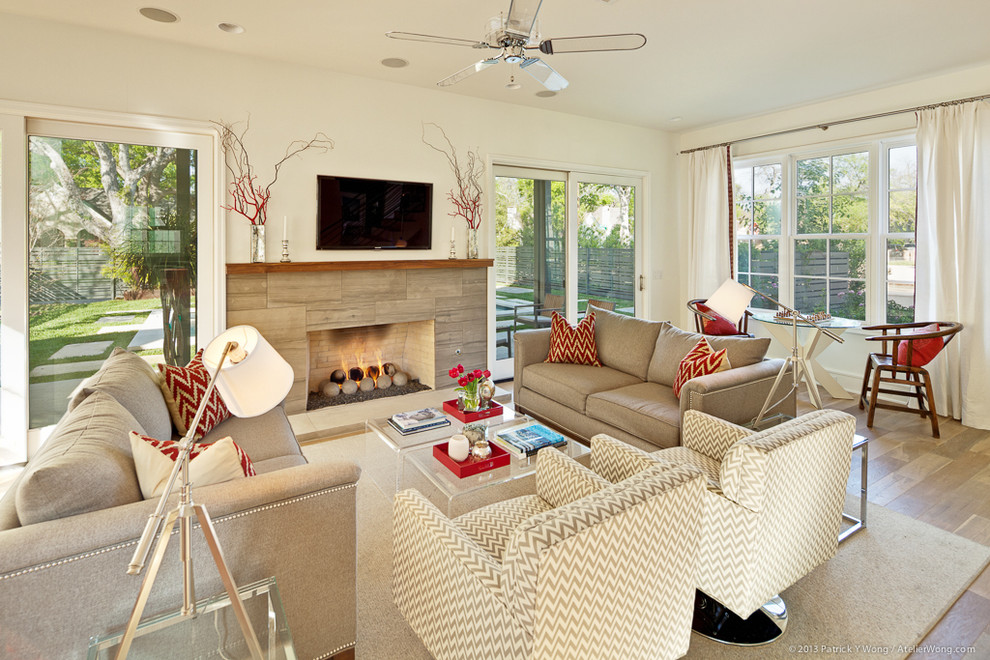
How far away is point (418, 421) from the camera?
308 centimetres

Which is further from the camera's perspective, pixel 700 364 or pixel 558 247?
pixel 558 247

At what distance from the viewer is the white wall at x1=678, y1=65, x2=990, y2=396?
4.23m

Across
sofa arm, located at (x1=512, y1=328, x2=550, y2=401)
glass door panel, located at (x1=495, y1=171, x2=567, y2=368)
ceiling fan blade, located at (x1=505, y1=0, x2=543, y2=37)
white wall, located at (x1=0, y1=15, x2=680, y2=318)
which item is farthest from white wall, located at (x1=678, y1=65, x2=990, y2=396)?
ceiling fan blade, located at (x1=505, y1=0, x2=543, y2=37)

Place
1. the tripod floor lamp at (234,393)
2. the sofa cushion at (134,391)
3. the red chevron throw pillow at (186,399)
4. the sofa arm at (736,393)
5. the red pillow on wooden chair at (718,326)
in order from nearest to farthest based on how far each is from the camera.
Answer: the tripod floor lamp at (234,393), the sofa cushion at (134,391), the red chevron throw pillow at (186,399), the sofa arm at (736,393), the red pillow on wooden chair at (718,326)

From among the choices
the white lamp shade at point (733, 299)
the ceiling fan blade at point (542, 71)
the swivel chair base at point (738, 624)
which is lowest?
the swivel chair base at point (738, 624)

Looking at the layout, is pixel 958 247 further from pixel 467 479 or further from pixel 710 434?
pixel 467 479

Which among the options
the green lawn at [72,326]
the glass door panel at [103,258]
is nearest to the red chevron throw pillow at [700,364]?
the glass door panel at [103,258]

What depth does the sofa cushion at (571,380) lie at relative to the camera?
361 centimetres

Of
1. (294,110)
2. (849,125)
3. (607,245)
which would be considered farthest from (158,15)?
(849,125)

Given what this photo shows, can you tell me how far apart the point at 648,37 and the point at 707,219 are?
284 centimetres

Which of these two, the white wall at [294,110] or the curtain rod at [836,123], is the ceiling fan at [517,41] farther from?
the curtain rod at [836,123]

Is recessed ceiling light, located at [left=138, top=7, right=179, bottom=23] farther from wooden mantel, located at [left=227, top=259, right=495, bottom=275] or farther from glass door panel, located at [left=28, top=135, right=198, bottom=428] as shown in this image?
wooden mantel, located at [left=227, top=259, right=495, bottom=275]

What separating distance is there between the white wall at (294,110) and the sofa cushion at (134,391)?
5.14ft

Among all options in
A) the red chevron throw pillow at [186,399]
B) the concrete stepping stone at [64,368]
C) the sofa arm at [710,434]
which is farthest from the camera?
the concrete stepping stone at [64,368]
